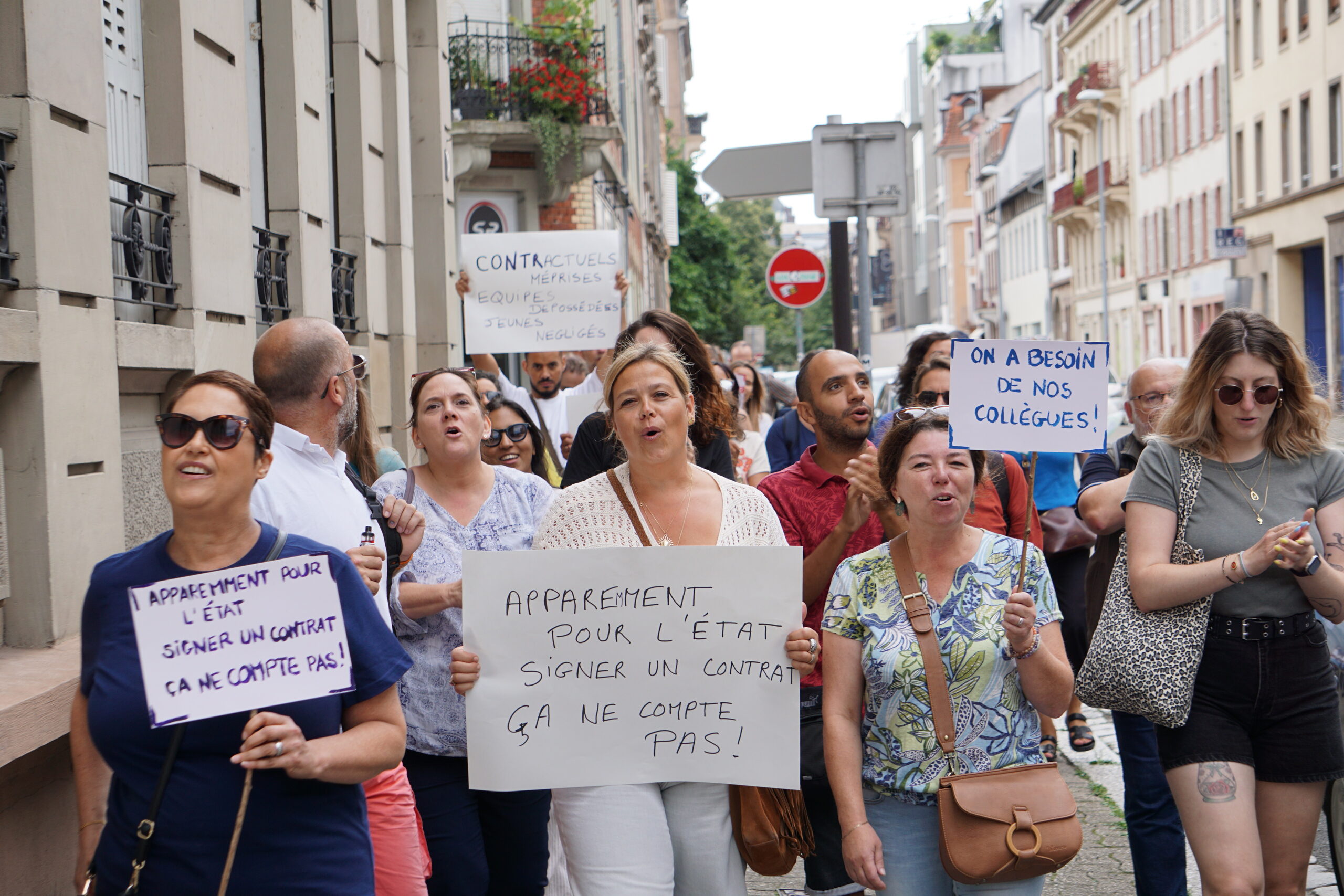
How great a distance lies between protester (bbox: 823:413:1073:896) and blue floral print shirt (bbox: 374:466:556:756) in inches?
41.5

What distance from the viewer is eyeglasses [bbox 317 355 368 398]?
161 inches

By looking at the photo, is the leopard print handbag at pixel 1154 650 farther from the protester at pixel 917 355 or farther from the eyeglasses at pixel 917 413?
the protester at pixel 917 355

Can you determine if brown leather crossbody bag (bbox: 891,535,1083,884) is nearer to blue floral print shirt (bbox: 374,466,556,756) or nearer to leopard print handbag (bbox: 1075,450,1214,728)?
leopard print handbag (bbox: 1075,450,1214,728)

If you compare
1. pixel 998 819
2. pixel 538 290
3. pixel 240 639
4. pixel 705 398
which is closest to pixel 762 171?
pixel 538 290

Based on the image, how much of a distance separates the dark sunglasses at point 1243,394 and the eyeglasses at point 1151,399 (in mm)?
1347

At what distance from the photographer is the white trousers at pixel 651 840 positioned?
154 inches

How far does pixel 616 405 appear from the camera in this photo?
170 inches

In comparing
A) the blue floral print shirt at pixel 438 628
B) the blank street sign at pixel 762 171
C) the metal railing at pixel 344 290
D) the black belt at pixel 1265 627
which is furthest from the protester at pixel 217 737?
the blank street sign at pixel 762 171

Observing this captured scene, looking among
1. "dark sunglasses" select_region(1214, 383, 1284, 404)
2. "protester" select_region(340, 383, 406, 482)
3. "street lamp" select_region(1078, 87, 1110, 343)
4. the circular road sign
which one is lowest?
"protester" select_region(340, 383, 406, 482)

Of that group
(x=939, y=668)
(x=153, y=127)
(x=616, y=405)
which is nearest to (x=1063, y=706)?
(x=939, y=668)

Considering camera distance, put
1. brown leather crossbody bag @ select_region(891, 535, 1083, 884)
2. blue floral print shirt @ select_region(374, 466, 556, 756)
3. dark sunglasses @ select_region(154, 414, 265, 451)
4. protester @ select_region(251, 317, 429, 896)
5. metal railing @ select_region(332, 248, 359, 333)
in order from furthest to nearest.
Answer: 1. metal railing @ select_region(332, 248, 359, 333)
2. blue floral print shirt @ select_region(374, 466, 556, 756)
3. protester @ select_region(251, 317, 429, 896)
4. brown leather crossbody bag @ select_region(891, 535, 1083, 884)
5. dark sunglasses @ select_region(154, 414, 265, 451)

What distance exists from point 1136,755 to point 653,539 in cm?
197

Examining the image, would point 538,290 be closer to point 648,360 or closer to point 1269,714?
point 648,360

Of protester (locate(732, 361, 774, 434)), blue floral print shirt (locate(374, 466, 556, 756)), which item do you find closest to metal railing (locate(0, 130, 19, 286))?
blue floral print shirt (locate(374, 466, 556, 756))
